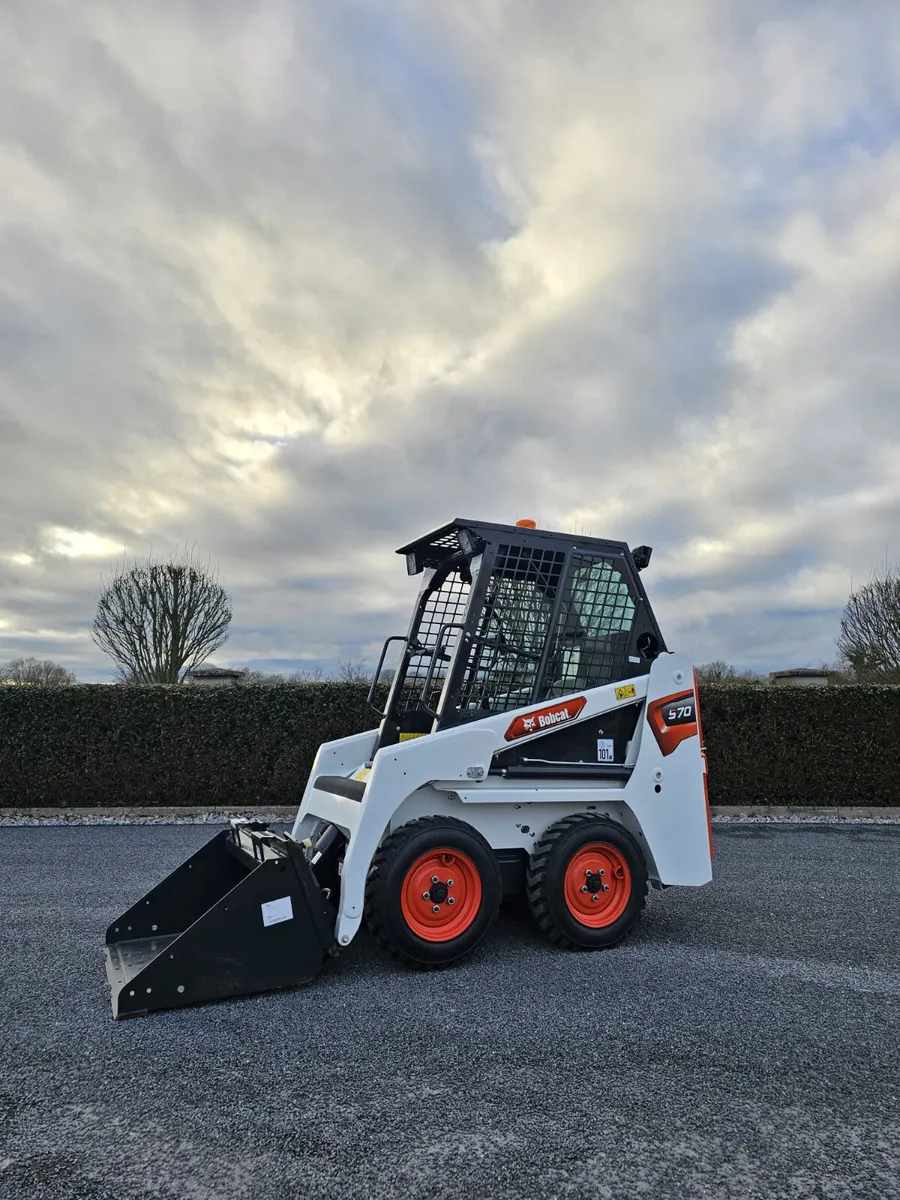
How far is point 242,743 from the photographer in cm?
1031

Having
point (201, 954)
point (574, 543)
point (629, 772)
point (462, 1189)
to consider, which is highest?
point (574, 543)

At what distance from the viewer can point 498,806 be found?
452 centimetres

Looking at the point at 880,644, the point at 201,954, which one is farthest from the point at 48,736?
the point at 880,644

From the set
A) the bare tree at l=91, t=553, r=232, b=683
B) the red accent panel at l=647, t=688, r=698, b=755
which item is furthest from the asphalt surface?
the bare tree at l=91, t=553, r=232, b=683

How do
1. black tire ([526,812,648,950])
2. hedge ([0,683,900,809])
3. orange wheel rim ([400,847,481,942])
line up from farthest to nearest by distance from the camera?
hedge ([0,683,900,809]) → black tire ([526,812,648,950]) → orange wheel rim ([400,847,481,942])

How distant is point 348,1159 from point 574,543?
3.37m

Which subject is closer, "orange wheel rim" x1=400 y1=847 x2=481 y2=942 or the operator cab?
"orange wheel rim" x1=400 y1=847 x2=481 y2=942

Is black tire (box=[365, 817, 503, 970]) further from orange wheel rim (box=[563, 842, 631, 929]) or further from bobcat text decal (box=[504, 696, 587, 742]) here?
bobcat text decal (box=[504, 696, 587, 742])

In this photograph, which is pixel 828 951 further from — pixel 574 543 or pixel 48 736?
pixel 48 736

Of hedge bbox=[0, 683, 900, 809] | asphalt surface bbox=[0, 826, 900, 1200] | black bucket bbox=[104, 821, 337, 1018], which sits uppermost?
hedge bbox=[0, 683, 900, 809]

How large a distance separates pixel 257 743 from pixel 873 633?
52.8ft

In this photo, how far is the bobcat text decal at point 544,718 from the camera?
4.56 meters

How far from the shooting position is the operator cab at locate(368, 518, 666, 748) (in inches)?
185

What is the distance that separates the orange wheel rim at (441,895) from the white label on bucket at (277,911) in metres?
0.57
